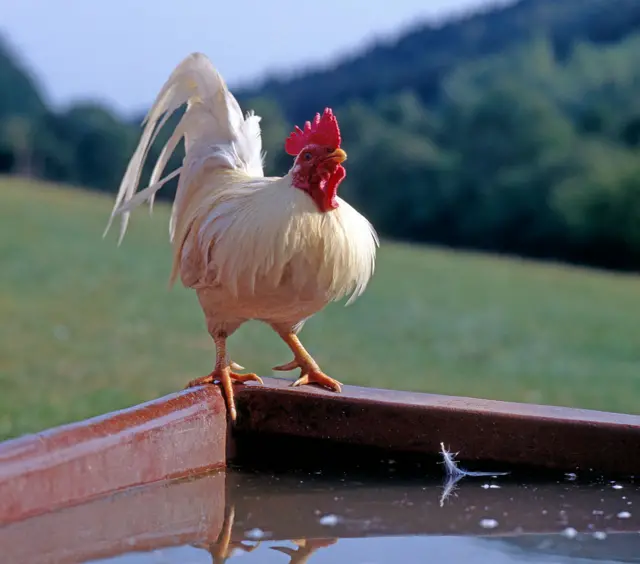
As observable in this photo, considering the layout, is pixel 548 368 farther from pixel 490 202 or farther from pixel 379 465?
pixel 490 202

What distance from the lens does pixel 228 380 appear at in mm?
2074

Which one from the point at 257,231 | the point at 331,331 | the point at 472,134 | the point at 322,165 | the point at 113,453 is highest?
the point at 472,134

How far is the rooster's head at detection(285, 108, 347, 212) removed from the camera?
2.03 m

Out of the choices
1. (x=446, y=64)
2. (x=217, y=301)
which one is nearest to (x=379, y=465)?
(x=217, y=301)

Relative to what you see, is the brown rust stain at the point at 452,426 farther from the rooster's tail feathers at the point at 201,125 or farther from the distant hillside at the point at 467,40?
the distant hillside at the point at 467,40

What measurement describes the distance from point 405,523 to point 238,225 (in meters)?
0.72

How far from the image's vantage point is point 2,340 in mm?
6875

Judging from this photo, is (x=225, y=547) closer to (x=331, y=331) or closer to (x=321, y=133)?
(x=321, y=133)

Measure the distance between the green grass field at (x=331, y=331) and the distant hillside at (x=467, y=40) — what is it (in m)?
7.57

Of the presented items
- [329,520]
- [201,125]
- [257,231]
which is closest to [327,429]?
[329,520]

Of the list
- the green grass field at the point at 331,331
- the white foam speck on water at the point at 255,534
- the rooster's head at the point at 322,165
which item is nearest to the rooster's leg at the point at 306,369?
the rooster's head at the point at 322,165

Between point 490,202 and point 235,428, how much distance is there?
51.0 ft

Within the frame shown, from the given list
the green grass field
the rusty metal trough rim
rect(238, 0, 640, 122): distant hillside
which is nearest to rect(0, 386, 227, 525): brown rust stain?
the rusty metal trough rim

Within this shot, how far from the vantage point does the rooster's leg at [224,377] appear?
2045mm
